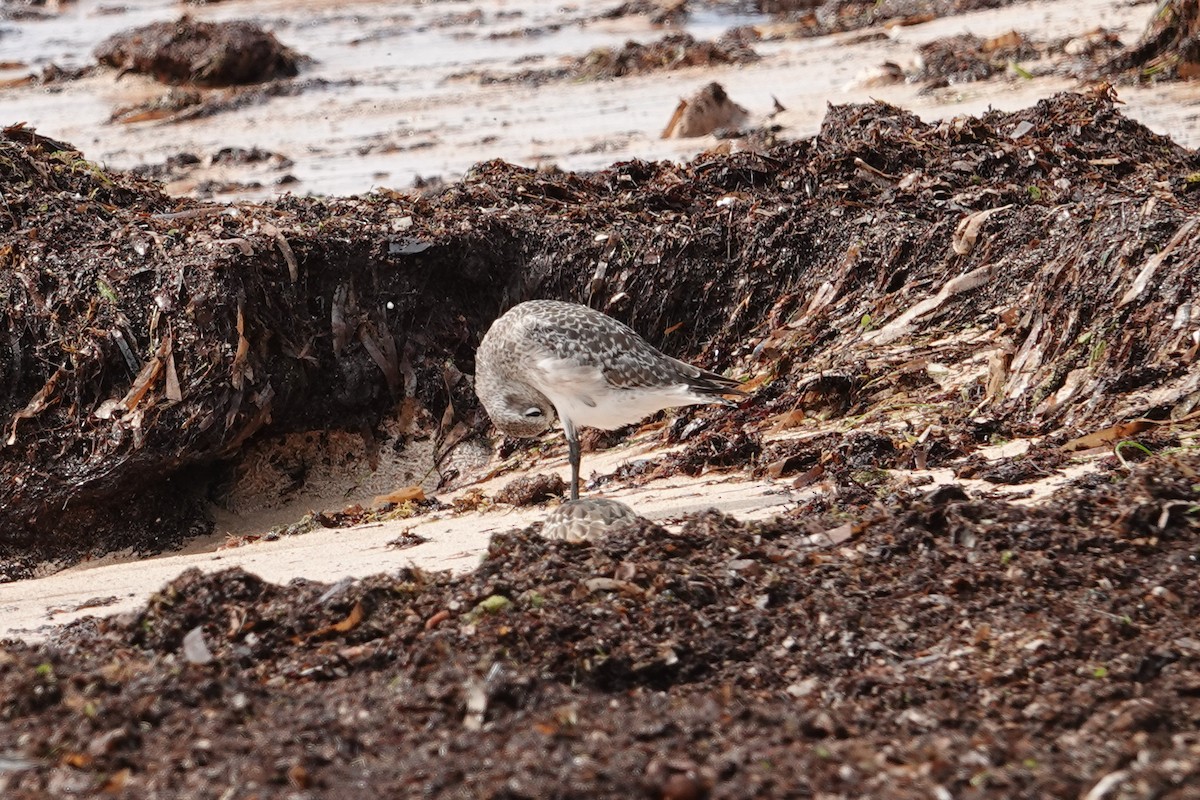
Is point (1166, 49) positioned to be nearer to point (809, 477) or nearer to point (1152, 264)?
point (1152, 264)

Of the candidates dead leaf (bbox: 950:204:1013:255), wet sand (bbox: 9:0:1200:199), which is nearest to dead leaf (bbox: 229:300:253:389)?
wet sand (bbox: 9:0:1200:199)

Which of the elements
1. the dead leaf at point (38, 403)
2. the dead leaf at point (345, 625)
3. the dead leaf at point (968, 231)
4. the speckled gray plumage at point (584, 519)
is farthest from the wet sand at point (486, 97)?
the dead leaf at point (345, 625)

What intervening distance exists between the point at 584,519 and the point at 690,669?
1.27m

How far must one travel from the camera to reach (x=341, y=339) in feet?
Answer: 24.1

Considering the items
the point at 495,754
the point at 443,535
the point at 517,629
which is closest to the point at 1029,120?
the point at 443,535

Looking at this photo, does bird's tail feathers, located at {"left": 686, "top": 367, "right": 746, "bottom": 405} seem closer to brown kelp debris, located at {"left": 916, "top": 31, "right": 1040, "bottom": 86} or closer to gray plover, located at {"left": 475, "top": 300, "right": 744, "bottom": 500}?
gray plover, located at {"left": 475, "top": 300, "right": 744, "bottom": 500}

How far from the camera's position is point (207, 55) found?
14852 millimetres

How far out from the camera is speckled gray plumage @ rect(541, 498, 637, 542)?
4.62 m

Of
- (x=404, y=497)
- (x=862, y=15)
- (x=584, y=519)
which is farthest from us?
(x=862, y=15)

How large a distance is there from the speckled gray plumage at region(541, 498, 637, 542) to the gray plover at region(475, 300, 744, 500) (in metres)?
0.80

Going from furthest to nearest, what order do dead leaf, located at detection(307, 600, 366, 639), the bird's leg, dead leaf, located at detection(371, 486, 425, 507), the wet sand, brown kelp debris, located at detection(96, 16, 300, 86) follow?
→ brown kelp debris, located at detection(96, 16, 300, 86), the wet sand, dead leaf, located at detection(371, 486, 425, 507), the bird's leg, dead leaf, located at detection(307, 600, 366, 639)

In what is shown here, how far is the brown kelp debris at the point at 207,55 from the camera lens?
14766mm

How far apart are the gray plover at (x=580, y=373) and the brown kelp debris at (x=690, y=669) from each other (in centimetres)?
135

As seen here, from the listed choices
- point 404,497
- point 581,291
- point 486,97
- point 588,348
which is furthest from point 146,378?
point 486,97
